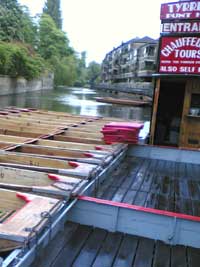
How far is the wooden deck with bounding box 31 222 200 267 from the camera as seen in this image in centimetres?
259

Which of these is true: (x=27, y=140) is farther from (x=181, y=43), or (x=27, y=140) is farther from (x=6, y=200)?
(x=181, y=43)

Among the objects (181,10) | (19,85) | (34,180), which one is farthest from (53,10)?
(34,180)

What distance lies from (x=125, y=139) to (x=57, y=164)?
2.00m

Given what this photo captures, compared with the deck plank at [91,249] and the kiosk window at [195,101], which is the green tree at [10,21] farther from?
the deck plank at [91,249]

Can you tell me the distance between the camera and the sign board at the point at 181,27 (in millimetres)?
7059

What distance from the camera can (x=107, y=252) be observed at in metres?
2.77

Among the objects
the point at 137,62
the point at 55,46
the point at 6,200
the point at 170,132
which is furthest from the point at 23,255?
the point at 55,46

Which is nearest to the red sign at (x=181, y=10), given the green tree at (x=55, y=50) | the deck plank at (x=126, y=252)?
the deck plank at (x=126, y=252)

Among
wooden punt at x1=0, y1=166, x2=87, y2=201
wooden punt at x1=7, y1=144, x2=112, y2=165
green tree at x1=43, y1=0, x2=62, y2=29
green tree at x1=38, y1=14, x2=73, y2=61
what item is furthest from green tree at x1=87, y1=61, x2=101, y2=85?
wooden punt at x1=0, y1=166, x2=87, y2=201

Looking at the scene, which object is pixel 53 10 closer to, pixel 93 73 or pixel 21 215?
pixel 93 73

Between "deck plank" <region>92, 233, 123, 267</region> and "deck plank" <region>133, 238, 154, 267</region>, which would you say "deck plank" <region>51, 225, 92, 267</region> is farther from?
"deck plank" <region>133, 238, 154, 267</region>

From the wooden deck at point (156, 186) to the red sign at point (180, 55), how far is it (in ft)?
7.67

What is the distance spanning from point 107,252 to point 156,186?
190 cm

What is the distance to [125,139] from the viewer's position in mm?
6074
